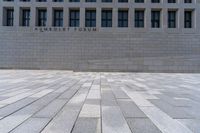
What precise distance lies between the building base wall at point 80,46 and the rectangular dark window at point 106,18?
502 centimetres

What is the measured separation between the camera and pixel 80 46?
34.6 m

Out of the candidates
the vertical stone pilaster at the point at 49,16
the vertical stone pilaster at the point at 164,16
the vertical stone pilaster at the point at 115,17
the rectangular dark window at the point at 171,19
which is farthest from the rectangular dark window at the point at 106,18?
the rectangular dark window at the point at 171,19

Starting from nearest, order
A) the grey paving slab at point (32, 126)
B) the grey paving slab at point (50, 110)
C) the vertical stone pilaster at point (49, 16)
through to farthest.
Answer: the grey paving slab at point (32, 126) → the grey paving slab at point (50, 110) → the vertical stone pilaster at point (49, 16)

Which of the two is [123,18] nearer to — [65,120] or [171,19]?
[171,19]

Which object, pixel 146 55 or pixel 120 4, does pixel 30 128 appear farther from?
pixel 120 4

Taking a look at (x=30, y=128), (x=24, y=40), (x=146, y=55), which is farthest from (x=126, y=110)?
(x=24, y=40)

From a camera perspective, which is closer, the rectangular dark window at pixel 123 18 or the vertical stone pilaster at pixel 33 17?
the vertical stone pilaster at pixel 33 17

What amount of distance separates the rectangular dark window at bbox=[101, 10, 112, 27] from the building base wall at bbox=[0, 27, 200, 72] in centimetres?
502

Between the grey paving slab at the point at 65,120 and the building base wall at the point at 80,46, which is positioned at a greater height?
the building base wall at the point at 80,46

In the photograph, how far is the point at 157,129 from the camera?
15.1 feet

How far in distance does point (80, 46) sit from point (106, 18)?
8712 mm

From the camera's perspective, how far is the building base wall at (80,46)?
34156mm

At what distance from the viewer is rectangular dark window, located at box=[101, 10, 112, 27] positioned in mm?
38969

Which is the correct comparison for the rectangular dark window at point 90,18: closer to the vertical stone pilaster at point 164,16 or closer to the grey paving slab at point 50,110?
the vertical stone pilaster at point 164,16
